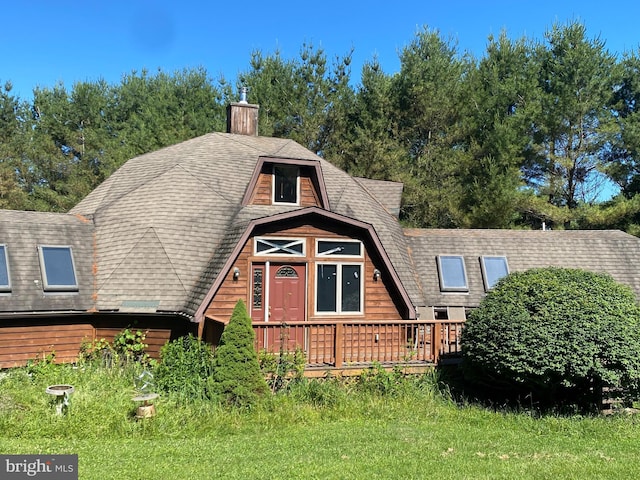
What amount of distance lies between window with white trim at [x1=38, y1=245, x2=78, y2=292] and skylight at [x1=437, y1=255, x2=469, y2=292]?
10.0 meters

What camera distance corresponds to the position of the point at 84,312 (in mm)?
12781

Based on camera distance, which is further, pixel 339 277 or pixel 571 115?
pixel 571 115

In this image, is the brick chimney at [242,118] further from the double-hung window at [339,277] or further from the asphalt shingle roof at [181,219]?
the double-hung window at [339,277]

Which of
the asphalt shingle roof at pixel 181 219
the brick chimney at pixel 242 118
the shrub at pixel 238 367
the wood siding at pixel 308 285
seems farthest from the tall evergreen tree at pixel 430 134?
the shrub at pixel 238 367

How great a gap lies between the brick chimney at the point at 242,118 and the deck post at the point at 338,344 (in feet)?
40.5

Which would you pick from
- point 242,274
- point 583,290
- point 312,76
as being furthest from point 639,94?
point 242,274

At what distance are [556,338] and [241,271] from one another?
7044 mm

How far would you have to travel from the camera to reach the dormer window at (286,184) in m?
14.9

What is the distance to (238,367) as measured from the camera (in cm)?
977

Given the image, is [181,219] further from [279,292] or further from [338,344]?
[338,344]

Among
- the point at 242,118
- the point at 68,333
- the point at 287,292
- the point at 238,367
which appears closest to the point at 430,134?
the point at 242,118

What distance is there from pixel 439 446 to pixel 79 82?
37.2m

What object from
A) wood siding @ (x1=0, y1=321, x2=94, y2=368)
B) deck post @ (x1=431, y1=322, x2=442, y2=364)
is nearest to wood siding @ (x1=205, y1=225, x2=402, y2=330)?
deck post @ (x1=431, y1=322, x2=442, y2=364)

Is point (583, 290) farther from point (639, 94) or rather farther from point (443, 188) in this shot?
point (639, 94)
